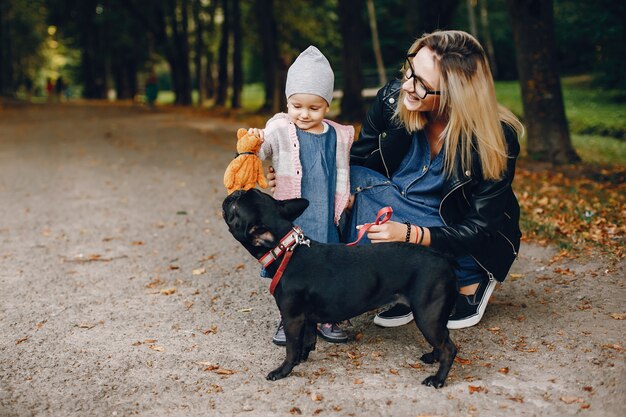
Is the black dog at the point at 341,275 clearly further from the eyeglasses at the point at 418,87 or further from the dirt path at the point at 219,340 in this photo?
the eyeglasses at the point at 418,87

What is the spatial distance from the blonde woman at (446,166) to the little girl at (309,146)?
313mm

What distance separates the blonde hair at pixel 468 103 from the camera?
3.95 metres

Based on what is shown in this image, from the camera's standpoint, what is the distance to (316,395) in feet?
11.8

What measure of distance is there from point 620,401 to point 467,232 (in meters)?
1.24

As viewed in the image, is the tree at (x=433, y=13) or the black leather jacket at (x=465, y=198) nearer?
the black leather jacket at (x=465, y=198)

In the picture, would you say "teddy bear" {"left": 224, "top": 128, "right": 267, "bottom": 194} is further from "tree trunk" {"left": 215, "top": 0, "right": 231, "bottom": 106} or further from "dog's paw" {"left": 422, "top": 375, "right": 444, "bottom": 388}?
"tree trunk" {"left": 215, "top": 0, "right": 231, "bottom": 106}

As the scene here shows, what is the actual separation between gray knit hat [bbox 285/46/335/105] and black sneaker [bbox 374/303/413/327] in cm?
154

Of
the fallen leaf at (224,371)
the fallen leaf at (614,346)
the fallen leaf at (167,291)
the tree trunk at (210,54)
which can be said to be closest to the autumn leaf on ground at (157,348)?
the fallen leaf at (224,371)

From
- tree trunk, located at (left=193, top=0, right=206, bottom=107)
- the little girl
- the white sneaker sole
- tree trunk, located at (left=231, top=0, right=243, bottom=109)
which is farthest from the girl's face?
tree trunk, located at (left=193, top=0, right=206, bottom=107)

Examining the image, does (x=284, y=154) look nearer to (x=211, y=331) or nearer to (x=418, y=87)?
(x=418, y=87)

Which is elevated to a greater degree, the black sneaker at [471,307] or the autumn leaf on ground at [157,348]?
the black sneaker at [471,307]

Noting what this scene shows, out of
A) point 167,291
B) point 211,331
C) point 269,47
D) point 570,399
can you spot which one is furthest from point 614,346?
point 269,47

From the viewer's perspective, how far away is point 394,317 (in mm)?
4605

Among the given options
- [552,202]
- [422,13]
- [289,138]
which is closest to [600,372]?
[289,138]
